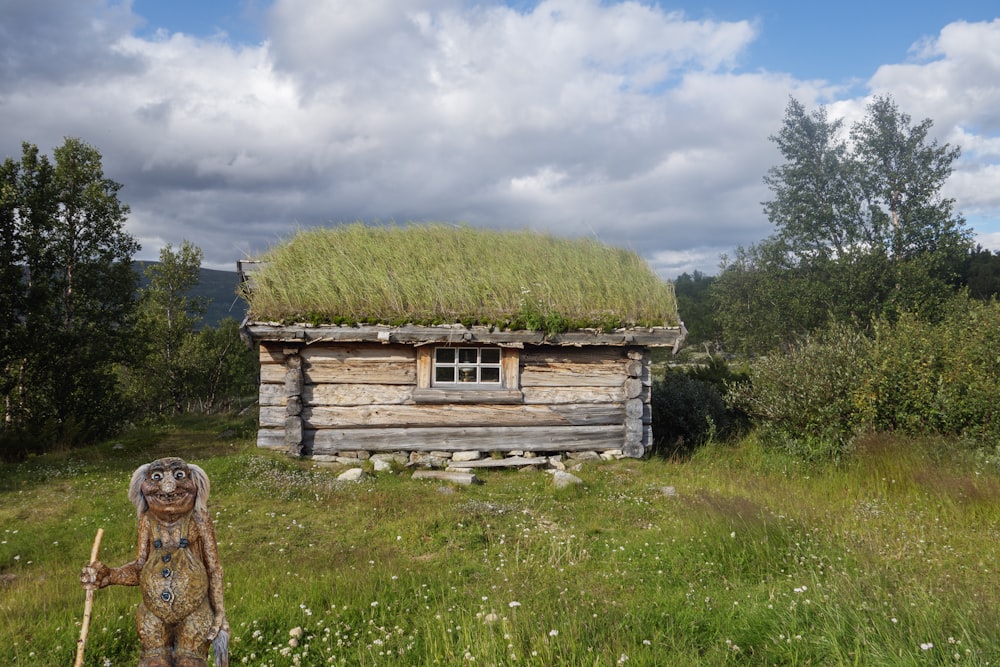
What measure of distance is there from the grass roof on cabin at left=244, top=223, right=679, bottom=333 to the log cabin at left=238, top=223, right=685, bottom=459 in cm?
3

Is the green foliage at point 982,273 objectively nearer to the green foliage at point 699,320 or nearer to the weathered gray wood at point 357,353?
the green foliage at point 699,320

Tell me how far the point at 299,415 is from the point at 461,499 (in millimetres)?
4042

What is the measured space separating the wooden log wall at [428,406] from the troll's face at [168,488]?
7937mm

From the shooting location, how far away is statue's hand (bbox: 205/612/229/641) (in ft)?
10.1

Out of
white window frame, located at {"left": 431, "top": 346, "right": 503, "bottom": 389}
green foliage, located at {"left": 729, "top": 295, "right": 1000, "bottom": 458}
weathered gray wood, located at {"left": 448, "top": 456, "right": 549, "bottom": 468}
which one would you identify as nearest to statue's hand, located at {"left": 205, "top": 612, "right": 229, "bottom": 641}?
weathered gray wood, located at {"left": 448, "top": 456, "right": 549, "bottom": 468}

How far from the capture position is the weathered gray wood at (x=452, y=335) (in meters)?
10.3

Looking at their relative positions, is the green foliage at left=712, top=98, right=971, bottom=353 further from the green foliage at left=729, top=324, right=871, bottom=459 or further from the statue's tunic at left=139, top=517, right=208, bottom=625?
the statue's tunic at left=139, top=517, right=208, bottom=625

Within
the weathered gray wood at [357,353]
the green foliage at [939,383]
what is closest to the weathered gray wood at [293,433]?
the weathered gray wood at [357,353]

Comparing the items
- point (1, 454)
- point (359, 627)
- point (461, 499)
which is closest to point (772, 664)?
point (359, 627)

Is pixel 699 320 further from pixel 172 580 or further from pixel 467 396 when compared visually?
pixel 172 580

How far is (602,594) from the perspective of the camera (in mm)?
4895

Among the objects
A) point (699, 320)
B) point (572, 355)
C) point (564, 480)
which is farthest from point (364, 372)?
point (699, 320)

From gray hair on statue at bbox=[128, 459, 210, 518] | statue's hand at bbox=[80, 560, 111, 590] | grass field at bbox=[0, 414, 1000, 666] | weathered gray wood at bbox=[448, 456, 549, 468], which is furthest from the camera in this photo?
weathered gray wood at bbox=[448, 456, 549, 468]

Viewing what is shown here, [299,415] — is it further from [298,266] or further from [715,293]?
[715,293]
